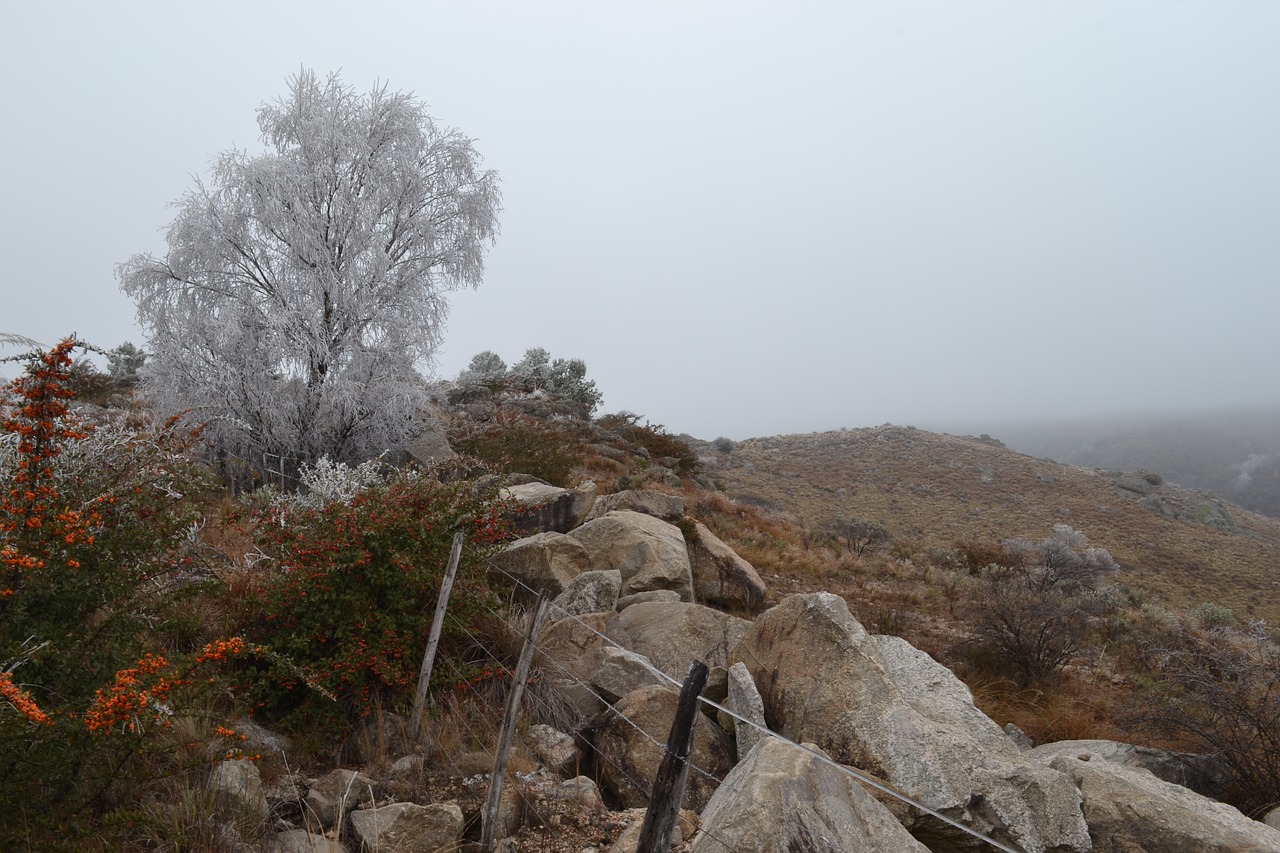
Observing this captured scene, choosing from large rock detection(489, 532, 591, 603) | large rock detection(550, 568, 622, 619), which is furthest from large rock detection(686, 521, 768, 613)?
large rock detection(550, 568, 622, 619)

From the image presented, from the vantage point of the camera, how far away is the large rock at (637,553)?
8281 millimetres

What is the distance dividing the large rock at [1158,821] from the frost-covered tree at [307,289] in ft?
36.1

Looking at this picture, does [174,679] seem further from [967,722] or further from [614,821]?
[967,722]

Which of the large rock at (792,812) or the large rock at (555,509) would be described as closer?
the large rock at (792,812)

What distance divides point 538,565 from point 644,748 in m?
3.36

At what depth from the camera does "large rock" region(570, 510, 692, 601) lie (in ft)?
27.2

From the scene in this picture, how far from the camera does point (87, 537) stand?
13.5 feet

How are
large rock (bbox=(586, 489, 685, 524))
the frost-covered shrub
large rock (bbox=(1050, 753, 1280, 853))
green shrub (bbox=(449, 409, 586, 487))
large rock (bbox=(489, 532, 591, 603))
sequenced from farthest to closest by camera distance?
1. green shrub (bbox=(449, 409, 586, 487))
2. large rock (bbox=(586, 489, 685, 524))
3. the frost-covered shrub
4. large rock (bbox=(489, 532, 591, 603))
5. large rock (bbox=(1050, 753, 1280, 853))

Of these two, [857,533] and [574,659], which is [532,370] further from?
[574,659]

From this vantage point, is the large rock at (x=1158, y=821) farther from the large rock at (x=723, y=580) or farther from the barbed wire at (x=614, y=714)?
the large rock at (x=723, y=580)

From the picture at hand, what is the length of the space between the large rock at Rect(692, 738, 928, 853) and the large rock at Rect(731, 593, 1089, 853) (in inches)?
25.2

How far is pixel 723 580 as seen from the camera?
379 inches

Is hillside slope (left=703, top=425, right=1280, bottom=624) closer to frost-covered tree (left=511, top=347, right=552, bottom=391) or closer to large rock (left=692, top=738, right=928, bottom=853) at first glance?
frost-covered tree (left=511, top=347, right=552, bottom=391)

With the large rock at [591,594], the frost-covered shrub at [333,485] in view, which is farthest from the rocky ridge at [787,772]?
the frost-covered shrub at [333,485]
